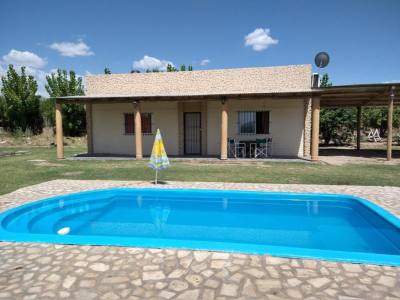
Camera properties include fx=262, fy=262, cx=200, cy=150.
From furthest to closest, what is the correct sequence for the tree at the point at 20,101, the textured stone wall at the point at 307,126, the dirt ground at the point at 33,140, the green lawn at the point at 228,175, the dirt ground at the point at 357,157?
1. the tree at the point at 20,101
2. the dirt ground at the point at 33,140
3. the textured stone wall at the point at 307,126
4. the dirt ground at the point at 357,157
5. the green lawn at the point at 228,175

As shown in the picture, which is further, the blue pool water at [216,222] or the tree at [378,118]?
the tree at [378,118]

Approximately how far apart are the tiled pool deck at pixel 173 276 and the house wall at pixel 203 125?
1168 cm

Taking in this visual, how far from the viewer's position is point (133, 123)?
15.4 metres

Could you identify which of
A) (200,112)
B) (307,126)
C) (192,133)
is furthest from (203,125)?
(307,126)

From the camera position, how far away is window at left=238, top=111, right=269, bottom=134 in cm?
1423

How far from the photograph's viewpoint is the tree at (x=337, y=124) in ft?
76.5

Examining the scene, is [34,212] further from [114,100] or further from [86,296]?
[114,100]

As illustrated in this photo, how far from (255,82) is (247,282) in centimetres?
1331

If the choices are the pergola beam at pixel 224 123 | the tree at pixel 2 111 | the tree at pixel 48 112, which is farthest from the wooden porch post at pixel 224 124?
the tree at pixel 2 111

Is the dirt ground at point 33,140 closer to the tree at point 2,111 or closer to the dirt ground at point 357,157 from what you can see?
the tree at point 2,111

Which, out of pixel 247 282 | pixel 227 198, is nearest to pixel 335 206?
pixel 227 198

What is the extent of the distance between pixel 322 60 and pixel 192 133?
27.1 feet

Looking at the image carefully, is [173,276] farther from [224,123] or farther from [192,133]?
[192,133]

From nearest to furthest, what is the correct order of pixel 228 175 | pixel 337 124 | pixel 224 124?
pixel 228 175 → pixel 224 124 → pixel 337 124
